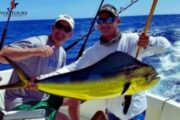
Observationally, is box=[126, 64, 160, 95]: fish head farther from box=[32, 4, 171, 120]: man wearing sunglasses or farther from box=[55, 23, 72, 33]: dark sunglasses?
box=[55, 23, 72, 33]: dark sunglasses

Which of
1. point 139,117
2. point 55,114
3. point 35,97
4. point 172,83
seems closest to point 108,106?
point 139,117

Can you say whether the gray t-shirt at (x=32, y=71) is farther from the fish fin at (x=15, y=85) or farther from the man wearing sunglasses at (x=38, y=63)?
the fish fin at (x=15, y=85)

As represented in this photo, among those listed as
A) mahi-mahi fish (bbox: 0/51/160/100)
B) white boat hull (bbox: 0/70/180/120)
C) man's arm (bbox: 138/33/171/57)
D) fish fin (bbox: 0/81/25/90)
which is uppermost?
man's arm (bbox: 138/33/171/57)

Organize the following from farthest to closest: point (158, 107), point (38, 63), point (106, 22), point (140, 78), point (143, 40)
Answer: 1. point (158, 107)
2. point (38, 63)
3. point (106, 22)
4. point (143, 40)
5. point (140, 78)

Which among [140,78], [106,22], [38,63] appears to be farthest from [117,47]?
[38,63]

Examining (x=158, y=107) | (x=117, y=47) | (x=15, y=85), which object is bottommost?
(x=158, y=107)

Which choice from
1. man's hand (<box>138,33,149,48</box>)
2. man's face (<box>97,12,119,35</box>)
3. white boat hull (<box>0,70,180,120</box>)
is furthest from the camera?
white boat hull (<box>0,70,180,120</box>)

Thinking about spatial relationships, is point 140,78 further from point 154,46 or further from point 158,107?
point 158,107

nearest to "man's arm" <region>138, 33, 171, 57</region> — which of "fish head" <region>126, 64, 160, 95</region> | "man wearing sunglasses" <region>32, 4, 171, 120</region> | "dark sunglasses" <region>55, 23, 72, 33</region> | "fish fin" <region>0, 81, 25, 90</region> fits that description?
"man wearing sunglasses" <region>32, 4, 171, 120</region>

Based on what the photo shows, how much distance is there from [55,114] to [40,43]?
55 centimetres

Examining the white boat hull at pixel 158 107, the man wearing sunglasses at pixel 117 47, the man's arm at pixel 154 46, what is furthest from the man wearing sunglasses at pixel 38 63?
the man's arm at pixel 154 46

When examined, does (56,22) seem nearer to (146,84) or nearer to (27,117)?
(27,117)

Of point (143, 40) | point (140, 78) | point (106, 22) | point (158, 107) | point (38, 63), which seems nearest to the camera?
point (140, 78)

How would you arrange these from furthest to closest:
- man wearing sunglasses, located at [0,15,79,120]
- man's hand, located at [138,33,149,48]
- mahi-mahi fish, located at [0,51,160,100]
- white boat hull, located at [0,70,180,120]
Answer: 1. white boat hull, located at [0,70,180,120]
2. man wearing sunglasses, located at [0,15,79,120]
3. man's hand, located at [138,33,149,48]
4. mahi-mahi fish, located at [0,51,160,100]
